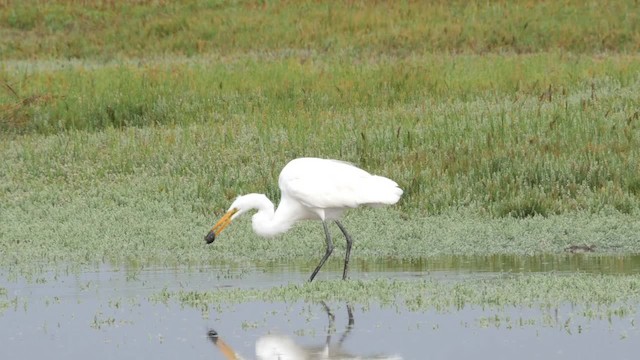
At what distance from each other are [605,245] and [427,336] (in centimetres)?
433

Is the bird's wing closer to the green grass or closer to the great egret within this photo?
the great egret

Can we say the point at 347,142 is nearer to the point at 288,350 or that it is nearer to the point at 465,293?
the point at 465,293

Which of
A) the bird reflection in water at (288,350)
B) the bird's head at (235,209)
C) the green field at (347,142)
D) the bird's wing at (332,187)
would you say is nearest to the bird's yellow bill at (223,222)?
the bird's head at (235,209)

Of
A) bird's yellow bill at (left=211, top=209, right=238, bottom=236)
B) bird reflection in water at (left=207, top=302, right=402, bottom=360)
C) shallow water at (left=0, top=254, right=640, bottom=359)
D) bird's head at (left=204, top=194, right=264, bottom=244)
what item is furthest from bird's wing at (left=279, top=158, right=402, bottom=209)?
bird reflection in water at (left=207, top=302, right=402, bottom=360)

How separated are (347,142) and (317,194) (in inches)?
213

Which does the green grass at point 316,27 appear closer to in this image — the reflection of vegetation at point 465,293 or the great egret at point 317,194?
the great egret at point 317,194

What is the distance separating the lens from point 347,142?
1705 cm

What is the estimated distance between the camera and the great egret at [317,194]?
11719 millimetres

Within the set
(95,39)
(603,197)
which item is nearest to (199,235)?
(603,197)

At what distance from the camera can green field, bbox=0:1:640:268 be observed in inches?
525

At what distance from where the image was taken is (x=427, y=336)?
8.81 meters

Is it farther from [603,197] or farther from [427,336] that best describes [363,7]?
[427,336]

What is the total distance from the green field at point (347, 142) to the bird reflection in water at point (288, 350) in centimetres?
372

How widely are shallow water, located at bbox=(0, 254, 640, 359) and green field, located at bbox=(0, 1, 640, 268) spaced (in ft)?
5.16
